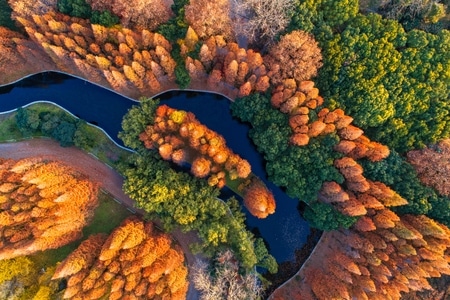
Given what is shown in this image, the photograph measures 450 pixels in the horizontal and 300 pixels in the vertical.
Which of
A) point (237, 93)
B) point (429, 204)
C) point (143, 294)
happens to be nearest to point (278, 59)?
point (237, 93)

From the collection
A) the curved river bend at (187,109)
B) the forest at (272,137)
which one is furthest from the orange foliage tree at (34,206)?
the curved river bend at (187,109)

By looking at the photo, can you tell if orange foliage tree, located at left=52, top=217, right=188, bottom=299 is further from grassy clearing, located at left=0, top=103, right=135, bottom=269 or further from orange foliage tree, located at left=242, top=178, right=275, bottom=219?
orange foliage tree, located at left=242, top=178, right=275, bottom=219

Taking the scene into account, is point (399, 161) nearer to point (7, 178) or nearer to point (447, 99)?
point (447, 99)

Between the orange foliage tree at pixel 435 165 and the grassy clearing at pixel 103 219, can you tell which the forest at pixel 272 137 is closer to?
the orange foliage tree at pixel 435 165

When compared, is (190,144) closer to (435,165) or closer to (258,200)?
(258,200)

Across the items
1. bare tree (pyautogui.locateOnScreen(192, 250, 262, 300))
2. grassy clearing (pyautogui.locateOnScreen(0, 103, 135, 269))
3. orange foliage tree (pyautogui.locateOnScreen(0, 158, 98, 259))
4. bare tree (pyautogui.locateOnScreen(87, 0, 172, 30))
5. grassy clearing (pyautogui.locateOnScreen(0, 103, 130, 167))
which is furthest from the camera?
grassy clearing (pyautogui.locateOnScreen(0, 103, 130, 167))

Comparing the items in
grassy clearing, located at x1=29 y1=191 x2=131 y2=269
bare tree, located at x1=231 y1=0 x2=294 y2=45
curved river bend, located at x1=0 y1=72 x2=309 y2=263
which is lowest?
grassy clearing, located at x1=29 y1=191 x2=131 y2=269

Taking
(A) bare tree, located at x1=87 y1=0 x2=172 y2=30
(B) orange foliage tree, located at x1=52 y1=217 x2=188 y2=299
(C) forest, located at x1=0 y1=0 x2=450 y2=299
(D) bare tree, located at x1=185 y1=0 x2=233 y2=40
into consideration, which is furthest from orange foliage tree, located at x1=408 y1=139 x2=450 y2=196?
(A) bare tree, located at x1=87 y1=0 x2=172 y2=30
